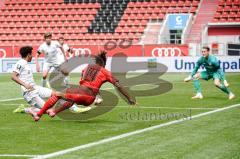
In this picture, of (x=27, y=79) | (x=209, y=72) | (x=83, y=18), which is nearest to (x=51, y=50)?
(x=209, y=72)

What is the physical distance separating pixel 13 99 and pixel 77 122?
668 cm

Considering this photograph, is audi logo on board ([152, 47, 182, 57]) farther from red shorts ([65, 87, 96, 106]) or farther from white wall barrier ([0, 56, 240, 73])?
red shorts ([65, 87, 96, 106])

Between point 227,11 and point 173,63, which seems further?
point 227,11

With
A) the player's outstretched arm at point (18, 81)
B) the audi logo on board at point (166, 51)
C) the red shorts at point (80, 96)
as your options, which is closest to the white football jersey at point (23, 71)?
the player's outstretched arm at point (18, 81)

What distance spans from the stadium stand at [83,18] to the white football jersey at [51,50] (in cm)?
2133

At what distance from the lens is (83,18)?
4962 cm

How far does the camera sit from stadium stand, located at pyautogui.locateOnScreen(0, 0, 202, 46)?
47375mm

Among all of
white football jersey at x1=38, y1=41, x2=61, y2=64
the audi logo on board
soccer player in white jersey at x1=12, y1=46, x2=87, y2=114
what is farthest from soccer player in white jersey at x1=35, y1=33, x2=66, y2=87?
the audi logo on board

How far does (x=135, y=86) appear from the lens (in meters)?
A: 26.9

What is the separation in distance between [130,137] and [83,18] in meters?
38.7

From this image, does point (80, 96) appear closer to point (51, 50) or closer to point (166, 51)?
point (51, 50)

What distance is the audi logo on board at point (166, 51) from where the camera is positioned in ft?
134

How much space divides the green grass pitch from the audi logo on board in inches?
914

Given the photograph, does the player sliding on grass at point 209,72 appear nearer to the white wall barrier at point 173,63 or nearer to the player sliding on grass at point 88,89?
the player sliding on grass at point 88,89
